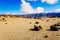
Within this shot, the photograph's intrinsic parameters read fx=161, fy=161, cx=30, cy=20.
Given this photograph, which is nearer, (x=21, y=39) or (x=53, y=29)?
(x=21, y=39)

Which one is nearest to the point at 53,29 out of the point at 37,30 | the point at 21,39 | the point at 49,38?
the point at 37,30

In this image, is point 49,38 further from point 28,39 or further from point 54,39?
point 28,39

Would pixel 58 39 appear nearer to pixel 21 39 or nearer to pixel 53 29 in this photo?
pixel 21 39

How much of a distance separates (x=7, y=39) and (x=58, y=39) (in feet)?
18.7

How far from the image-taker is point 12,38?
1862 centimetres

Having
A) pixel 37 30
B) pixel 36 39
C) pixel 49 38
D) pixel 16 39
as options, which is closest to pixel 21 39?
pixel 16 39

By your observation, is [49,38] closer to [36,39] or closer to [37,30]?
[36,39]

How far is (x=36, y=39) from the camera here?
58.7 ft

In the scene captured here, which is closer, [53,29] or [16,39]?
[16,39]

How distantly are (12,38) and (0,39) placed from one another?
1.37m

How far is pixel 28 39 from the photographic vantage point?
17.9 meters

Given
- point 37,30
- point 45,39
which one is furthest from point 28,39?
point 37,30

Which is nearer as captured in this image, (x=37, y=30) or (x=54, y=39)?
(x=54, y=39)

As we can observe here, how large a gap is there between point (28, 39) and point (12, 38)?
2.00m
